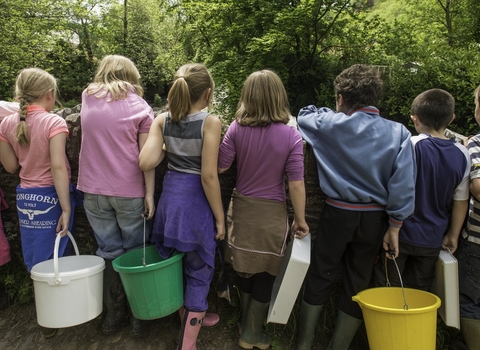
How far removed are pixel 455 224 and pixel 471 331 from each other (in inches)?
26.4

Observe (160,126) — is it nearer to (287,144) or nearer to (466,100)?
(287,144)

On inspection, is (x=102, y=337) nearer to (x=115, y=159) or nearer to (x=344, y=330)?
(x=115, y=159)

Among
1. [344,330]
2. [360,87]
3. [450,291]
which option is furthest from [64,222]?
[450,291]

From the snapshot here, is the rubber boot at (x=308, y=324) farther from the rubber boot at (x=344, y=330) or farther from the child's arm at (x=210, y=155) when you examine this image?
the child's arm at (x=210, y=155)

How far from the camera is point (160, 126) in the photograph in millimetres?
2254

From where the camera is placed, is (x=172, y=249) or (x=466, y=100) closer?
(x=172, y=249)

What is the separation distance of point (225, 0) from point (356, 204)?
632 centimetres

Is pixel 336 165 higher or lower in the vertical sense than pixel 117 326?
higher

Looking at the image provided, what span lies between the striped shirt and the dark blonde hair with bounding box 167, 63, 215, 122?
0.18 feet

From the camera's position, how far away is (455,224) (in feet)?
7.57

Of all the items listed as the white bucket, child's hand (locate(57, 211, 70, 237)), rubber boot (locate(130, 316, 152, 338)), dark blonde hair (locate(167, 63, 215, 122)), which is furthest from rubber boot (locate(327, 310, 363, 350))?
child's hand (locate(57, 211, 70, 237))

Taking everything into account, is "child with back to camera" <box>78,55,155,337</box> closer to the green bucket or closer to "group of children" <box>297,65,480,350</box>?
the green bucket

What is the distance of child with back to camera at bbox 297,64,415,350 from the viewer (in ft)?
6.98

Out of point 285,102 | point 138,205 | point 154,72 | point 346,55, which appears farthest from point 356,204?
point 154,72
